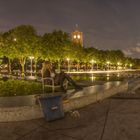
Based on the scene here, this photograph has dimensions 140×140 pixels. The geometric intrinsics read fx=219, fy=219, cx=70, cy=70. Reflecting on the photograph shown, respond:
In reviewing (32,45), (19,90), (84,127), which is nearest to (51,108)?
(84,127)

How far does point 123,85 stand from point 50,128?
32.0ft

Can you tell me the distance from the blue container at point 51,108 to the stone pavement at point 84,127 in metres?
0.21

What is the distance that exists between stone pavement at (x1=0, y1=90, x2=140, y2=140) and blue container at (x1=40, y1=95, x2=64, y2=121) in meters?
0.21

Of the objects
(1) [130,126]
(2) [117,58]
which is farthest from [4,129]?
(2) [117,58]

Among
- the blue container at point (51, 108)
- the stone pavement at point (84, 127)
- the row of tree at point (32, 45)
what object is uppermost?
the row of tree at point (32, 45)

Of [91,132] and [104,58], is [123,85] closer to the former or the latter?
[91,132]

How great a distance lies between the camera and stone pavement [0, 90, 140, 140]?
6395 mm

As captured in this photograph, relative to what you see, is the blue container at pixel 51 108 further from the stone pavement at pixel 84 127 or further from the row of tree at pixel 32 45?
the row of tree at pixel 32 45

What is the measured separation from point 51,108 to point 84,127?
1.43m

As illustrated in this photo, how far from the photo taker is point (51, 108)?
7938mm

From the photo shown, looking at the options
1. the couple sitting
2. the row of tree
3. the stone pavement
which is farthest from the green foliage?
the row of tree

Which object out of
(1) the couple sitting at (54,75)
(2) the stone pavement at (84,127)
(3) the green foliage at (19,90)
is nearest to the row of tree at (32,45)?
(3) the green foliage at (19,90)

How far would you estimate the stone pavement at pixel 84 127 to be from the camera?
6.39m

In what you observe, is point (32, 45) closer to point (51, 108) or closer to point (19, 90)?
point (19, 90)
